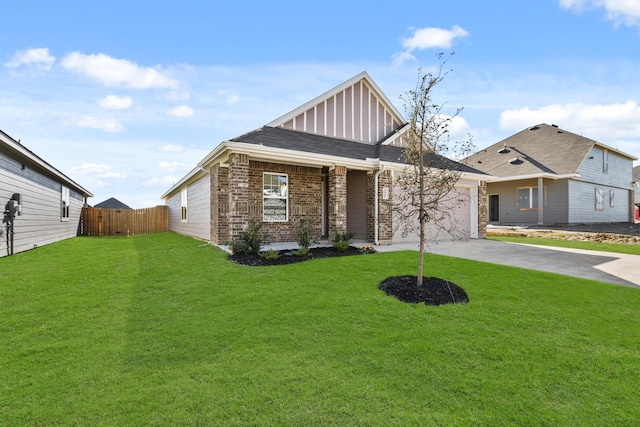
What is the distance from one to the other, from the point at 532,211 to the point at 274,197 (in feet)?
60.2

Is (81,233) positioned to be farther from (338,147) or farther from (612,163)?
(612,163)

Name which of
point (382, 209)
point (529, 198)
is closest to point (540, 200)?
point (529, 198)

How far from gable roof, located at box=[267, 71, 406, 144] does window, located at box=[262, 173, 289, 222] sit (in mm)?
2554

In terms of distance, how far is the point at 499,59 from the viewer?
10844mm

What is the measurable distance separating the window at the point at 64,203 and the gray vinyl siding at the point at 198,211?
218 inches

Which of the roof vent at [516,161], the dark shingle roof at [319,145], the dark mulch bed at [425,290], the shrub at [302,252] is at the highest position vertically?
the roof vent at [516,161]

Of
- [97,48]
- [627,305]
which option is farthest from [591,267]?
[97,48]

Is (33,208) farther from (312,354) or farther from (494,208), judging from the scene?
(494,208)

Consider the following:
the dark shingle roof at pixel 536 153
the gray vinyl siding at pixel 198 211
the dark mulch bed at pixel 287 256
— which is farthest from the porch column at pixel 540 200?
the gray vinyl siding at pixel 198 211

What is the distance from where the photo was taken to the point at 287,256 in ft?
28.1

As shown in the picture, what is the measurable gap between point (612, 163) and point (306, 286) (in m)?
29.4

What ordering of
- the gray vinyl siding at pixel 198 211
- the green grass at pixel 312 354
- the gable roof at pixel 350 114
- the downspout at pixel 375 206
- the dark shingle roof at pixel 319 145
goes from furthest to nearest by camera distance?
the gable roof at pixel 350 114 → the gray vinyl siding at pixel 198 211 → the downspout at pixel 375 206 → the dark shingle roof at pixel 319 145 → the green grass at pixel 312 354

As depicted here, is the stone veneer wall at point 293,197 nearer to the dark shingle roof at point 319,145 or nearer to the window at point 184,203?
the dark shingle roof at point 319,145

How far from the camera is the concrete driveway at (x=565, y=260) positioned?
22.9 ft
